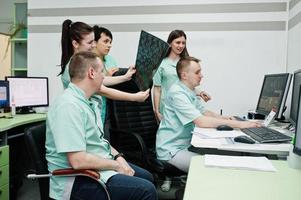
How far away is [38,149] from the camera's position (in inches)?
60.5

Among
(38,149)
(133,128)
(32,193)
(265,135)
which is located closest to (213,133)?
(265,135)

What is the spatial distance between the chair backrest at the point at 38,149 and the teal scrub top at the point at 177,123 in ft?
2.93

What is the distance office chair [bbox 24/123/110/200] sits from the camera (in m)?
1.46

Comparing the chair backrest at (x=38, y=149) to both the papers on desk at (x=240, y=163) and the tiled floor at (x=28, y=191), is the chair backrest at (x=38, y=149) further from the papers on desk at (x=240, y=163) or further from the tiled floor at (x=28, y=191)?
the tiled floor at (x=28, y=191)

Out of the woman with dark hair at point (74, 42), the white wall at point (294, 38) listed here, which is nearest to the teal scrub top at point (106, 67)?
the woman with dark hair at point (74, 42)

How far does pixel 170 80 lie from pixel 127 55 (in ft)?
2.84

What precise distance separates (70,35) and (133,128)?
0.95 meters

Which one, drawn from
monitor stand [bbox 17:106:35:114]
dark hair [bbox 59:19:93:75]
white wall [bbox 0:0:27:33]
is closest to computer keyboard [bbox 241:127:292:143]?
dark hair [bbox 59:19:93:75]

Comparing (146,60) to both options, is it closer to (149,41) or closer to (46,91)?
(149,41)

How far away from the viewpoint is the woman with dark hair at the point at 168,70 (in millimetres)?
3082

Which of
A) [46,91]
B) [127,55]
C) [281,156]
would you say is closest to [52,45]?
[46,91]

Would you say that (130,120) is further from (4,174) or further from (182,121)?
(4,174)

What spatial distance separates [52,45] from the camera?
3.94 meters

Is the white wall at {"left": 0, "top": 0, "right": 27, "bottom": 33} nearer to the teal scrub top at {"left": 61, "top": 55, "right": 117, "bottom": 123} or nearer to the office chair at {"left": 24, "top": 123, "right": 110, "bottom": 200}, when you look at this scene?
the teal scrub top at {"left": 61, "top": 55, "right": 117, "bottom": 123}
